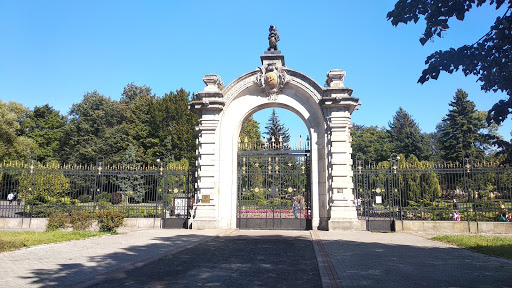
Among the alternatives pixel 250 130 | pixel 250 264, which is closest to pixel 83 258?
pixel 250 264

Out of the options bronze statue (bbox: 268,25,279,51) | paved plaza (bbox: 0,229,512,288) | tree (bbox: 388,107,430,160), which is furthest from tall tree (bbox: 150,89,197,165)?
tree (bbox: 388,107,430,160)

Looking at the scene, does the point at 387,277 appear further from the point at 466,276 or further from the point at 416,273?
the point at 466,276

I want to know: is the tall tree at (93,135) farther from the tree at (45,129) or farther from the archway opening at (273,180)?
the archway opening at (273,180)

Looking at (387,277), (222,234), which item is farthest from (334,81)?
(387,277)

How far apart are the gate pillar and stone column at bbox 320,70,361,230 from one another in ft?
17.4

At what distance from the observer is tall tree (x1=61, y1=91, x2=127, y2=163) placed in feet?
142

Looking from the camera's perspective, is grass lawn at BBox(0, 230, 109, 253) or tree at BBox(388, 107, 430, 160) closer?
grass lawn at BBox(0, 230, 109, 253)

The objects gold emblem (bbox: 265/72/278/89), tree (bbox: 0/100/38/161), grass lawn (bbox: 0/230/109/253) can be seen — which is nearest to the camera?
grass lawn (bbox: 0/230/109/253)

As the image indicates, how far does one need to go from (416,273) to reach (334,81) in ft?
35.8

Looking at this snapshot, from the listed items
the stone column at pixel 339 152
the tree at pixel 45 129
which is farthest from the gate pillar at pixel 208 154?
the tree at pixel 45 129

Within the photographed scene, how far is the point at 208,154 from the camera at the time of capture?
16797 mm

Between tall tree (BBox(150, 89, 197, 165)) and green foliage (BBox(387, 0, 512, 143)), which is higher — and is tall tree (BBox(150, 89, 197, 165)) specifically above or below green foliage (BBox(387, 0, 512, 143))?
above

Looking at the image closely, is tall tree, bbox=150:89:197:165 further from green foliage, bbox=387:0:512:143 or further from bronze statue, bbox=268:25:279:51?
green foliage, bbox=387:0:512:143

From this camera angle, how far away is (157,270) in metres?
7.80
